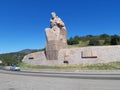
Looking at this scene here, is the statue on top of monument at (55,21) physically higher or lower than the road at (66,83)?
higher

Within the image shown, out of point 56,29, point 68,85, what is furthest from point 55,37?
point 68,85

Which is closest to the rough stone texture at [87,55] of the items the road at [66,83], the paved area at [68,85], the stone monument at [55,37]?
the stone monument at [55,37]

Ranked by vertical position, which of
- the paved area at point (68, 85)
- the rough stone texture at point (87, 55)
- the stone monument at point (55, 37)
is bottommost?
the paved area at point (68, 85)

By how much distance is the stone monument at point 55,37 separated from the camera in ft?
155

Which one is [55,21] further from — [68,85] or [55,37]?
[68,85]

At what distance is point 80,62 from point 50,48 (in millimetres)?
7760

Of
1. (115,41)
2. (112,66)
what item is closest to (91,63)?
(112,66)

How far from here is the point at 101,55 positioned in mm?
40750

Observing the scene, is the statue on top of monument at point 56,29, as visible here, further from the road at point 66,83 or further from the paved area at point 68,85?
the paved area at point 68,85

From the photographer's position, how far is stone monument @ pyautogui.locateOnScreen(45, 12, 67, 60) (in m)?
47.2

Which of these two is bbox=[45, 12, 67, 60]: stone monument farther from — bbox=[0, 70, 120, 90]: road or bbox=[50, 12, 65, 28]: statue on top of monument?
bbox=[0, 70, 120, 90]: road

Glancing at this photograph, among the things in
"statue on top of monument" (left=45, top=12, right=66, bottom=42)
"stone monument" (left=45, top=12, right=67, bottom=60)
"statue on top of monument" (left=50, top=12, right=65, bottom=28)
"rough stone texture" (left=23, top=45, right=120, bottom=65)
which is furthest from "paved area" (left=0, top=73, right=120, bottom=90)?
"statue on top of monument" (left=50, top=12, right=65, bottom=28)

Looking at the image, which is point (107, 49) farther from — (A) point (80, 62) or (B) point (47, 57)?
(B) point (47, 57)

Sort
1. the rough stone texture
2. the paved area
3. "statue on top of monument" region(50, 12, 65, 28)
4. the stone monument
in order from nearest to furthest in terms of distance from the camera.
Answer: the paved area, the rough stone texture, the stone monument, "statue on top of monument" region(50, 12, 65, 28)
